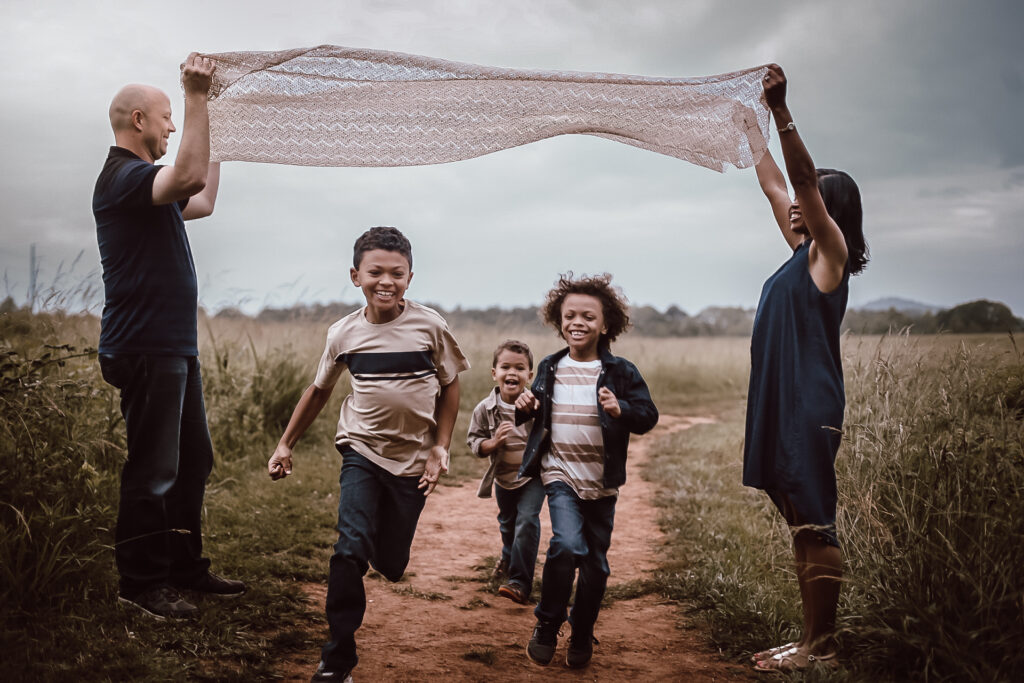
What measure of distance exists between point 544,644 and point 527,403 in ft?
3.97

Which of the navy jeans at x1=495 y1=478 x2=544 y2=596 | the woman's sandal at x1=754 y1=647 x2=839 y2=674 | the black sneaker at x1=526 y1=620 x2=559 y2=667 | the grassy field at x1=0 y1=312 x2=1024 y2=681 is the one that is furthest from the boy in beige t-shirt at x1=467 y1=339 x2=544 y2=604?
the woman's sandal at x1=754 y1=647 x2=839 y2=674

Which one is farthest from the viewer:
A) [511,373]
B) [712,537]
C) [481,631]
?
[712,537]

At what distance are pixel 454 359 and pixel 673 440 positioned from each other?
8.09 meters

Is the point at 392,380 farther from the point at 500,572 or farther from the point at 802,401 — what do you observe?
the point at 500,572

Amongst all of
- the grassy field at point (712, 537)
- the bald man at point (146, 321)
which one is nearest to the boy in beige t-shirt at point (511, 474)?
the grassy field at point (712, 537)

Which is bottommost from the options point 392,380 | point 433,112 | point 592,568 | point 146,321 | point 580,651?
point 580,651

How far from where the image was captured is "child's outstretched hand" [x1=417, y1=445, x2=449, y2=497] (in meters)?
3.92

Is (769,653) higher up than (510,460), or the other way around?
(510,460)

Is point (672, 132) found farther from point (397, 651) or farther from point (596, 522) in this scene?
point (397, 651)

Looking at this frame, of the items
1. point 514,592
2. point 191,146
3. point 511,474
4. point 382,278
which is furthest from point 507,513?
point 191,146

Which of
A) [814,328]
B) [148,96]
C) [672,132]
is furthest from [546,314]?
[148,96]

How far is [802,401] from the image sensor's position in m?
3.52

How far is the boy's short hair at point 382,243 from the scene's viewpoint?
155 inches

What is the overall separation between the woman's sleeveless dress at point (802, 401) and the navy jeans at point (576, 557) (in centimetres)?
Answer: 83
